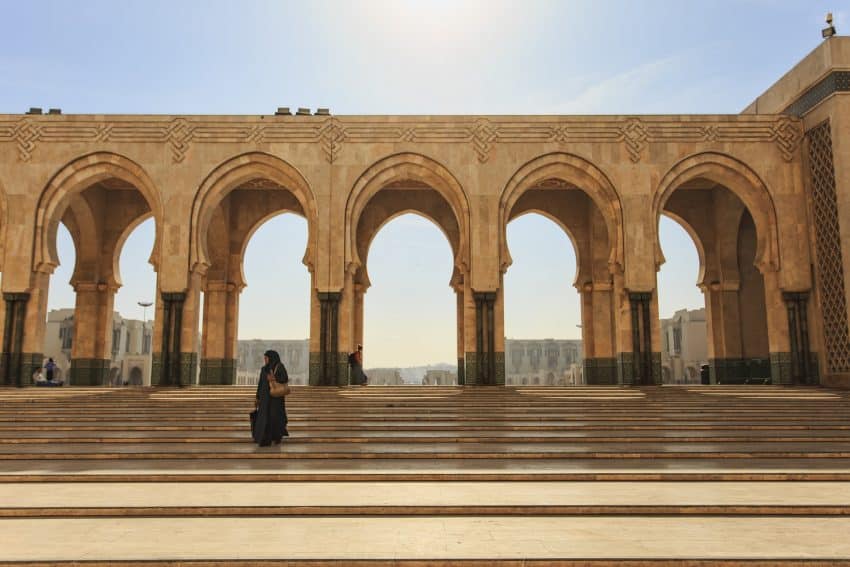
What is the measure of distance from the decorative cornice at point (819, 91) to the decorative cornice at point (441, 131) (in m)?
0.36

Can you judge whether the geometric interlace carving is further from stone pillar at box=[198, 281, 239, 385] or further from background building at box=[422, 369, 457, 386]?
background building at box=[422, 369, 457, 386]

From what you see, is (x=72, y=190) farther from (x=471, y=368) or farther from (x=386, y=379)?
(x=386, y=379)

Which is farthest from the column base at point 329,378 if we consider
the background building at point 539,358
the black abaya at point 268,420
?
the background building at point 539,358

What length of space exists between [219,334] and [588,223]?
8.78m

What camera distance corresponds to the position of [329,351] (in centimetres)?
1238

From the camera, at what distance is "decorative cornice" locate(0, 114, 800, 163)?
12781mm

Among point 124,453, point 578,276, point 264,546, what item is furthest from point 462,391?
point 264,546

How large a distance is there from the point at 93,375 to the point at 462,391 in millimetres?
8683

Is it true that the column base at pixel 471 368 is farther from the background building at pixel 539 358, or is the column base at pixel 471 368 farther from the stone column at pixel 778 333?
the background building at pixel 539 358

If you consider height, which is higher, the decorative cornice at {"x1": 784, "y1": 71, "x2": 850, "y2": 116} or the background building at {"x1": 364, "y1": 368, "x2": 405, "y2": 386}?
the decorative cornice at {"x1": 784, "y1": 71, "x2": 850, "y2": 116}

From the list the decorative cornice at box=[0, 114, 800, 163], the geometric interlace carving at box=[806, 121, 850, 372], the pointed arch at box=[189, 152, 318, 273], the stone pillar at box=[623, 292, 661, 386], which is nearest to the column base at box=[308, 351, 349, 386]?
the pointed arch at box=[189, 152, 318, 273]

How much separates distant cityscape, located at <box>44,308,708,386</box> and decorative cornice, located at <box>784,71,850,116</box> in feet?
23.2

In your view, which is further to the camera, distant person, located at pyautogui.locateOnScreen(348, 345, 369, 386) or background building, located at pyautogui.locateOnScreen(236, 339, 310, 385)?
background building, located at pyautogui.locateOnScreen(236, 339, 310, 385)

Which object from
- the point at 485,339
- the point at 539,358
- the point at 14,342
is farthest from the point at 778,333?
Result: the point at 539,358
